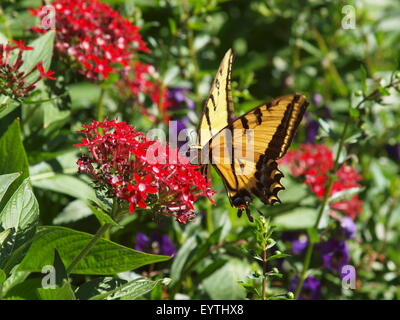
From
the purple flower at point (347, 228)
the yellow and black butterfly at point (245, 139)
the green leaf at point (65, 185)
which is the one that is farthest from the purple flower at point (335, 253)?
the green leaf at point (65, 185)

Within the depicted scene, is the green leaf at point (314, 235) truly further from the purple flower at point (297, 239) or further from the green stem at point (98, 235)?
the green stem at point (98, 235)

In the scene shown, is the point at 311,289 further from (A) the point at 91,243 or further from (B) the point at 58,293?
(B) the point at 58,293

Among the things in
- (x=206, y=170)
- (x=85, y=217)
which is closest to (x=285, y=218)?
(x=206, y=170)

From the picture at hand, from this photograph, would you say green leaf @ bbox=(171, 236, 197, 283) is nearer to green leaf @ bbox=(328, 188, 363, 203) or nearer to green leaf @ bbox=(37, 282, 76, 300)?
green leaf @ bbox=(328, 188, 363, 203)

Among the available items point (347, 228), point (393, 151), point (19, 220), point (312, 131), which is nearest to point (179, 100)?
point (312, 131)

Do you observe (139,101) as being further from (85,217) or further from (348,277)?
(348,277)

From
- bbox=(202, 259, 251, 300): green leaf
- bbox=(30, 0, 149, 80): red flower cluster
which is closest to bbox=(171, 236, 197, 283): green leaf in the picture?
bbox=(202, 259, 251, 300): green leaf
